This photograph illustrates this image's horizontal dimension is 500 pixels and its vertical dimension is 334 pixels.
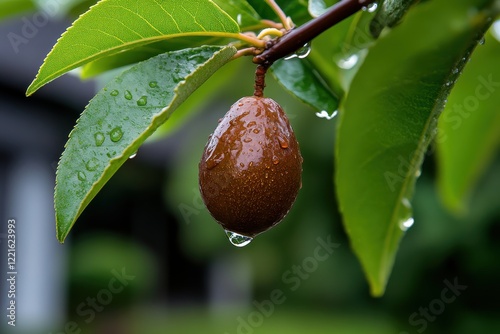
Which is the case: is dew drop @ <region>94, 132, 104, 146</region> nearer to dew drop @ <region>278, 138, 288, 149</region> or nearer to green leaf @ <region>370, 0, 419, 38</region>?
dew drop @ <region>278, 138, 288, 149</region>

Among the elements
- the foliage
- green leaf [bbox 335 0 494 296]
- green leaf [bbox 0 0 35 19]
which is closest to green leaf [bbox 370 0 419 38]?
the foliage

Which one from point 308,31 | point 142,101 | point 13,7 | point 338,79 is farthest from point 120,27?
point 13,7

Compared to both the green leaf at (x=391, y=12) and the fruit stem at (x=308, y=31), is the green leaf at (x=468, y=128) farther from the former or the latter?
the fruit stem at (x=308, y=31)

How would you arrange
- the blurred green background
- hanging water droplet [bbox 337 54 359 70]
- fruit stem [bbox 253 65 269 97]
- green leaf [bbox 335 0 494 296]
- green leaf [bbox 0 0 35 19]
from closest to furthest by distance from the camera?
fruit stem [bbox 253 65 269 97]
green leaf [bbox 335 0 494 296]
hanging water droplet [bbox 337 54 359 70]
green leaf [bbox 0 0 35 19]
the blurred green background

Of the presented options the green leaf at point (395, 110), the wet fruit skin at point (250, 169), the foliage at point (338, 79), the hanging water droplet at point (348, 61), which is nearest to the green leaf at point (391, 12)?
the foliage at point (338, 79)

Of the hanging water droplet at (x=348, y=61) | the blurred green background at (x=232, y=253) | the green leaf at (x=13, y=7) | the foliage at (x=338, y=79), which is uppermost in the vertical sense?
the green leaf at (x=13, y=7)

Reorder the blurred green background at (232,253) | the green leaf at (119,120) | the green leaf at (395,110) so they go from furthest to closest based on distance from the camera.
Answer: the blurred green background at (232,253) < the green leaf at (395,110) < the green leaf at (119,120)
